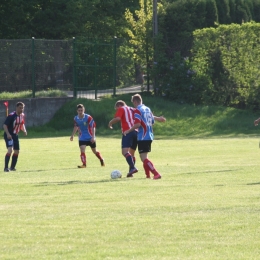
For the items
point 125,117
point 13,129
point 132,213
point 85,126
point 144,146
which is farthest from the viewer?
point 85,126

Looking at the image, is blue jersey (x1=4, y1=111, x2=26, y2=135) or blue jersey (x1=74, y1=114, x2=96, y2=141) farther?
blue jersey (x1=74, y1=114, x2=96, y2=141)

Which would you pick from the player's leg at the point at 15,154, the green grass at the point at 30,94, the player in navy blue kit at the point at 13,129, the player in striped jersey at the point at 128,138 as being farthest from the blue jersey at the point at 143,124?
the green grass at the point at 30,94

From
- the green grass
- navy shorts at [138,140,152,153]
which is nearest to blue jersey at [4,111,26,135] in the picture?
navy shorts at [138,140,152,153]

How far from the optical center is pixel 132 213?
419 inches

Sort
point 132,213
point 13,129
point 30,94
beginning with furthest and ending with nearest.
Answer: point 30,94, point 13,129, point 132,213

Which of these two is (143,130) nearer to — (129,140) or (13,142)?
(129,140)

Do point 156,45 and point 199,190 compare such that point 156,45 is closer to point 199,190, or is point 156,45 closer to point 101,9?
point 101,9

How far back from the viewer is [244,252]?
7.85m

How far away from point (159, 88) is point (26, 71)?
292 inches

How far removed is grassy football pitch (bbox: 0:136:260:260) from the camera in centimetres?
812

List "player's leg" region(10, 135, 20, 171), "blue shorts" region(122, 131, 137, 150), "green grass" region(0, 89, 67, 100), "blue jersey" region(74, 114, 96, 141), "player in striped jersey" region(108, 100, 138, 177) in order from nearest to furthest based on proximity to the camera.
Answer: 1. "player in striped jersey" region(108, 100, 138, 177)
2. "blue shorts" region(122, 131, 137, 150)
3. "player's leg" region(10, 135, 20, 171)
4. "blue jersey" region(74, 114, 96, 141)
5. "green grass" region(0, 89, 67, 100)

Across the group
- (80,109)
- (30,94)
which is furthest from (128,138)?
(30,94)

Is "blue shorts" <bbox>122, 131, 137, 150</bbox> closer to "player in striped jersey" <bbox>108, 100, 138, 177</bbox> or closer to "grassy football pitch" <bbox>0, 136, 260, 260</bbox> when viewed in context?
"player in striped jersey" <bbox>108, 100, 138, 177</bbox>

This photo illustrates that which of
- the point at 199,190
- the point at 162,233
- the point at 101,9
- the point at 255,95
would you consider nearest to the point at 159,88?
the point at 255,95
